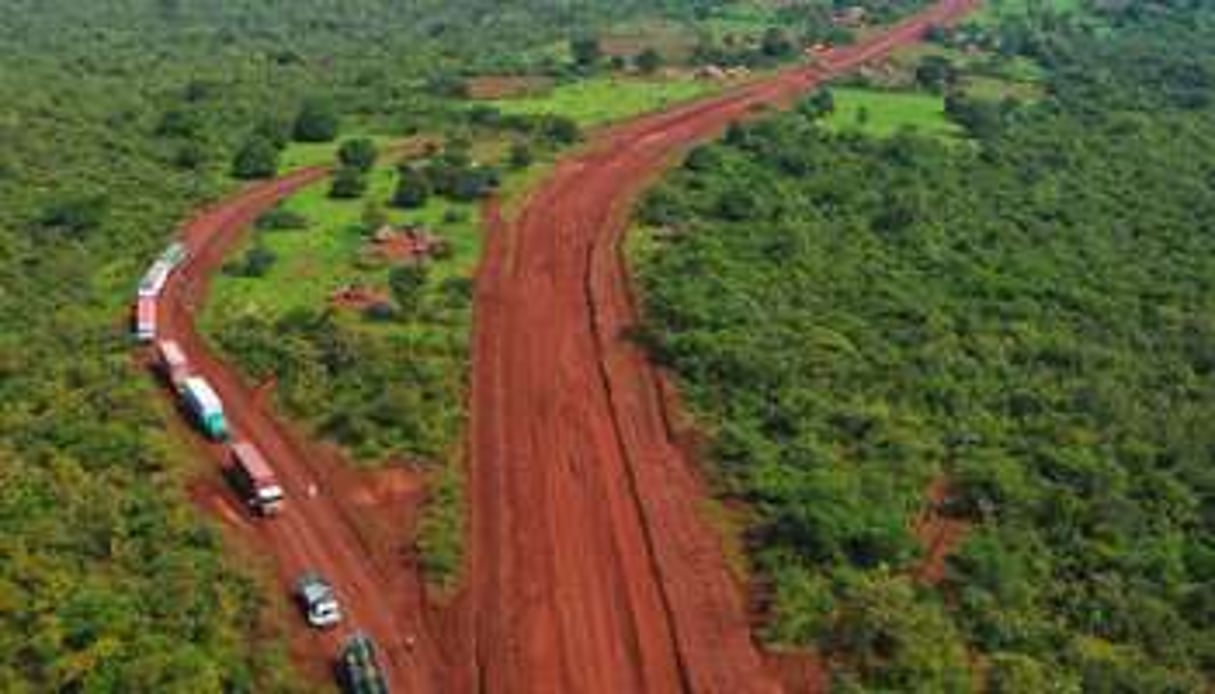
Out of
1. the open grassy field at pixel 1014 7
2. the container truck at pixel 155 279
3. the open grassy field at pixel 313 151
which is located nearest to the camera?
the container truck at pixel 155 279

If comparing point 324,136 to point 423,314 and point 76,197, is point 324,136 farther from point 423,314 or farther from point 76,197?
point 423,314

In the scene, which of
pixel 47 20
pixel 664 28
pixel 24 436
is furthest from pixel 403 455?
pixel 47 20

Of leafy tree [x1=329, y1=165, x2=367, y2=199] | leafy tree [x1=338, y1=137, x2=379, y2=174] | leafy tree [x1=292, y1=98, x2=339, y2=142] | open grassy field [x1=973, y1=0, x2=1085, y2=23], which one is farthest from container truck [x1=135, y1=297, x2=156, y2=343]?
open grassy field [x1=973, y1=0, x2=1085, y2=23]

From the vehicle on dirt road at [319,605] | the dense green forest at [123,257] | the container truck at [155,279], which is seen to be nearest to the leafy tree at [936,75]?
the dense green forest at [123,257]

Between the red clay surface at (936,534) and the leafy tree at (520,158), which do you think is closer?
the red clay surface at (936,534)

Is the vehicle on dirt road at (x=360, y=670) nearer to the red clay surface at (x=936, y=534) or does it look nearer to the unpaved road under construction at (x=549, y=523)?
the unpaved road under construction at (x=549, y=523)

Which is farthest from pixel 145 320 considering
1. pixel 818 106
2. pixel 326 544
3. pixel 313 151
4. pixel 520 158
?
pixel 818 106
